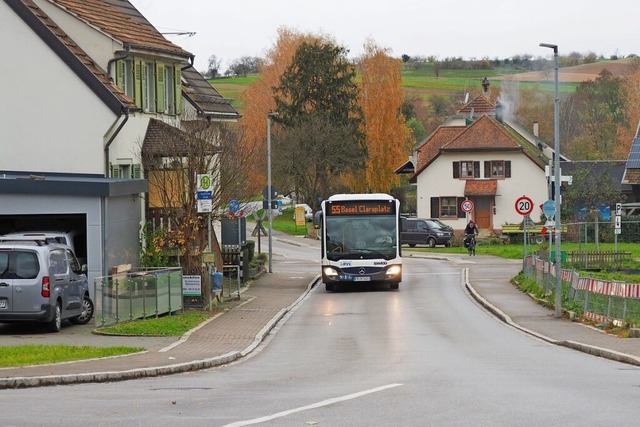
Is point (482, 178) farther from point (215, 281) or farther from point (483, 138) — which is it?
point (215, 281)

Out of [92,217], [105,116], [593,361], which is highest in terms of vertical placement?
[105,116]

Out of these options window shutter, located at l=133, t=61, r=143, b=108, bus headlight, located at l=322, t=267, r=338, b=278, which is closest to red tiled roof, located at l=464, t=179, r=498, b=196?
bus headlight, located at l=322, t=267, r=338, b=278

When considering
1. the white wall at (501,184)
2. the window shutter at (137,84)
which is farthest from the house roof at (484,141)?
the window shutter at (137,84)

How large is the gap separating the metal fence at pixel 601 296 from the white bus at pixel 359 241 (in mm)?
6430

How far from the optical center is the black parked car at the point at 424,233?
74.9 meters

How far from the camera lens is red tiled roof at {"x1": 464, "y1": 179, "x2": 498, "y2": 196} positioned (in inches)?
3344

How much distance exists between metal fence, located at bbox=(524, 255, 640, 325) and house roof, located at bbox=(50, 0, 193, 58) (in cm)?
1403

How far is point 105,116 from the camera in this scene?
108 ft

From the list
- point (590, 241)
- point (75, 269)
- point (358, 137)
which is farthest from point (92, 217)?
point (358, 137)

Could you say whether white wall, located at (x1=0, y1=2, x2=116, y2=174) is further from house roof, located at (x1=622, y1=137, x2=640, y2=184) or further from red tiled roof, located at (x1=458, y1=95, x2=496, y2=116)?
red tiled roof, located at (x1=458, y1=95, x2=496, y2=116)

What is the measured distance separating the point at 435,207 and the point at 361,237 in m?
46.1

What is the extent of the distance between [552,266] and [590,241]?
39.7 meters

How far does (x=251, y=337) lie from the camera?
25.4m

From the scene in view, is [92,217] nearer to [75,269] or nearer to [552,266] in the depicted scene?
[75,269]
